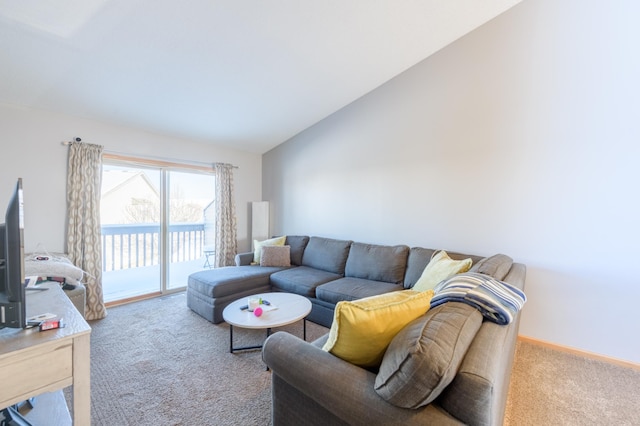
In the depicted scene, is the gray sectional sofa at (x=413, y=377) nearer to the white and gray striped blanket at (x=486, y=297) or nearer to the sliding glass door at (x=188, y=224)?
the white and gray striped blanket at (x=486, y=297)

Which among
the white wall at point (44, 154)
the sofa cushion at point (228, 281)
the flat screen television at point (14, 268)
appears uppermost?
the white wall at point (44, 154)

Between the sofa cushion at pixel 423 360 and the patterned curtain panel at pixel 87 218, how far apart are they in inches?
139

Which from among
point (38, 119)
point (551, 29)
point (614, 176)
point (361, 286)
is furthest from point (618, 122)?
point (38, 119)

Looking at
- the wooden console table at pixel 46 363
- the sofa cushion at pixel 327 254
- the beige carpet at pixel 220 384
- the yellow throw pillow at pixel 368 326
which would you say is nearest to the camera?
the wooden console table at pixel 46 363

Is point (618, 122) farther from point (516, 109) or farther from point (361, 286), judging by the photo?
point (361, 286)

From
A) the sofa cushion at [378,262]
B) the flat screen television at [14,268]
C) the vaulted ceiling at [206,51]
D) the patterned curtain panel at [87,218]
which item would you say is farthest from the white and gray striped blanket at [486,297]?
the patterned curtain panel at [87,218]

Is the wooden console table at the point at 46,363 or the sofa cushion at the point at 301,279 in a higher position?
the wooden console table at the point at 46,363

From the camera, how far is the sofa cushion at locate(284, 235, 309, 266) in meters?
4.04

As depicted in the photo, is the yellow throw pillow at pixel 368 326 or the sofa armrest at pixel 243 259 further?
the sofa armrest at pixel 243 259

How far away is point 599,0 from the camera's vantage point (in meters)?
2.33

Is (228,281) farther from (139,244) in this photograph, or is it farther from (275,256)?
(139,244)

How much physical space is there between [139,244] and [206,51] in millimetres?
2930

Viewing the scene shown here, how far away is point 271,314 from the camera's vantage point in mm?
2330

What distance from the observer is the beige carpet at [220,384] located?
68.2 inches
